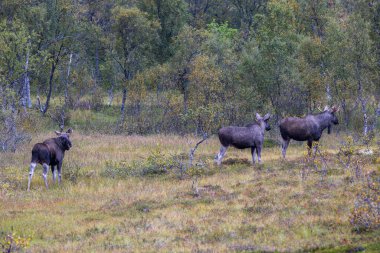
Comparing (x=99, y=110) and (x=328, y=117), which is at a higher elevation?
(x=328, y=117)

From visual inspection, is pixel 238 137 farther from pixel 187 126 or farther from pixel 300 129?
pixel 187 126

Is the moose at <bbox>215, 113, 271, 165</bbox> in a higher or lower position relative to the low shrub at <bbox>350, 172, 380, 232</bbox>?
lower

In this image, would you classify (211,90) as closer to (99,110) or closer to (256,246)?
(99,110)

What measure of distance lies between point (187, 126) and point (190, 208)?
2210 cm

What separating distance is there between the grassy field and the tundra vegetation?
67mm

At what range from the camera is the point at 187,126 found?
3928cm

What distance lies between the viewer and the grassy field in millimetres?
13555

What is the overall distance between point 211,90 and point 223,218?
21.5m

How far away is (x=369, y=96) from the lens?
37156 mm

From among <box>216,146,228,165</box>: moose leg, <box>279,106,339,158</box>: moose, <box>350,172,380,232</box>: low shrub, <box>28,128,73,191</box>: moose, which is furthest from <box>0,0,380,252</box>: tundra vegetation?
<box>279,106,339,158</box>: moose

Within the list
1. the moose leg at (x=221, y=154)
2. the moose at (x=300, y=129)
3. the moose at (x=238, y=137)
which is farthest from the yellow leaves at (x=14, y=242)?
the moose at (x=300, y=129)

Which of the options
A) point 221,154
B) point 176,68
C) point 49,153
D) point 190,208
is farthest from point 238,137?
point 176,68

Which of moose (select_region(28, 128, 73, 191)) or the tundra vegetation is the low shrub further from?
moose (select_region(28, 128, 73, 191))

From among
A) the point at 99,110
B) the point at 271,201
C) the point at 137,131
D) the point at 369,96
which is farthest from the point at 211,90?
the point at 271,201
